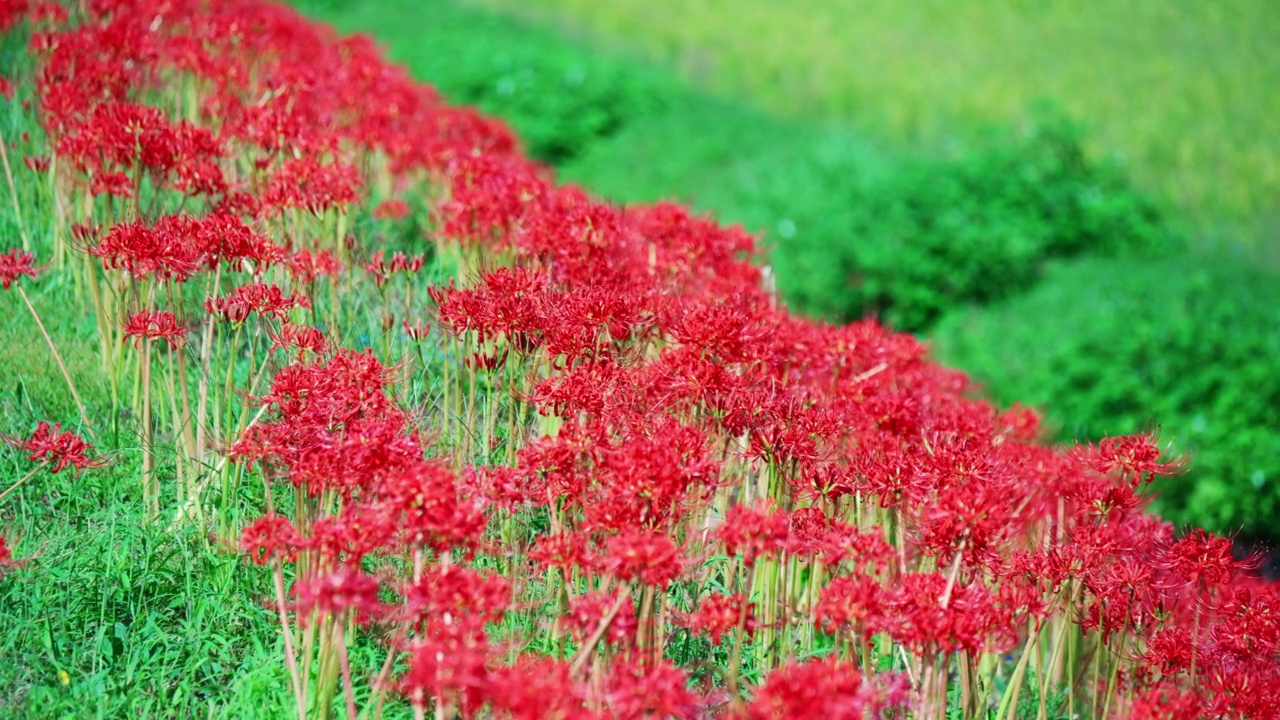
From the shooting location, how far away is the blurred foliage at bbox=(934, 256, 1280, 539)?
23.4 ft

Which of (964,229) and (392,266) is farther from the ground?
(964,229)

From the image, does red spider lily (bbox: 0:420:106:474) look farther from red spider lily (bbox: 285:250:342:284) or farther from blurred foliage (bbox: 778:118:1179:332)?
blurred foliage (bbox: 778:118:1179:332)

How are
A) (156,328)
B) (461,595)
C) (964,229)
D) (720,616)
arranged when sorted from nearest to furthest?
(461,595) → (720,616) → (156,328) → (964,229)

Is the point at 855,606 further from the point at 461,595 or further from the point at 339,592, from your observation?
the point at 339,592

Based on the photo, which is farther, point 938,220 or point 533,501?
point 938,220

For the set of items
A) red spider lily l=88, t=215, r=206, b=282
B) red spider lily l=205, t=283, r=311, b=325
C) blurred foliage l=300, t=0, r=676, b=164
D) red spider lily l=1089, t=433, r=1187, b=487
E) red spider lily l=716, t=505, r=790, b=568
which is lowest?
red spider lily l=716, t=505, r=790, b=568

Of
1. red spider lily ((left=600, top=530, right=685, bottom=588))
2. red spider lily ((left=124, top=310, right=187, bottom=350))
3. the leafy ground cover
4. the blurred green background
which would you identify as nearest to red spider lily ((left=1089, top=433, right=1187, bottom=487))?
the leafy ground cover

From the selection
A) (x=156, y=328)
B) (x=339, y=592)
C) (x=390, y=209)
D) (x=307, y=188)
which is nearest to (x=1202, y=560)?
(x=339, y=592)

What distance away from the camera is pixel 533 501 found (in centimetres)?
266

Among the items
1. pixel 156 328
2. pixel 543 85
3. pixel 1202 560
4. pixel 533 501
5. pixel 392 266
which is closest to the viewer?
pixel 1202 560

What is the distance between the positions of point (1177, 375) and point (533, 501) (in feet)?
20.1

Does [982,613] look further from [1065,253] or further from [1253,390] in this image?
[1065,253]

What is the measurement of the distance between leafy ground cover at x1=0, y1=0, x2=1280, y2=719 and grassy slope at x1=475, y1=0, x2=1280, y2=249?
8791mm

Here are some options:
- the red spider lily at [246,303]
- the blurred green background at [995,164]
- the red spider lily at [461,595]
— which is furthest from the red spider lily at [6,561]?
the blurred green background at [995,164]
